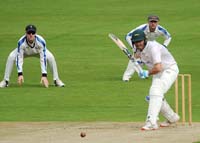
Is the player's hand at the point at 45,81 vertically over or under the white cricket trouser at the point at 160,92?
over

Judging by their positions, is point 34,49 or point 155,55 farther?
point 34,49

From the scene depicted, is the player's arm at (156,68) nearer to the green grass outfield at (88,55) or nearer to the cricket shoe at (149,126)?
the cricket shoe at (149,126)

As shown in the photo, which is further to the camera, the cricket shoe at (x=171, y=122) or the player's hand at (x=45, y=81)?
the player's hand at (x=45, y=81)

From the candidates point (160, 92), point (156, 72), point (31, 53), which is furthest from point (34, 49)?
point (160, 92)

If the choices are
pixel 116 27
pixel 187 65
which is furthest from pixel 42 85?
pixel 116 27

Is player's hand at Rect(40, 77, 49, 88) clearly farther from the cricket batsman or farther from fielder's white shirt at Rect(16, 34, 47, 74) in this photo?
the cricket batsman

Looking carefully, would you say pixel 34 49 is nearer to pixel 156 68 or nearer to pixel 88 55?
pixel 88 55

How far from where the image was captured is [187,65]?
83.2 ft

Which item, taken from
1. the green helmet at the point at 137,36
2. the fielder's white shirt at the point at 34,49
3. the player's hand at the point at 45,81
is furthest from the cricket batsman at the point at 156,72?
the player's hand at the point at 45,81

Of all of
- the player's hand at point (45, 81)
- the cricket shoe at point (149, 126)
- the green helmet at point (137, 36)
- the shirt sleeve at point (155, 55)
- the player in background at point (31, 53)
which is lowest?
the cricket shoe at point (149, 126)

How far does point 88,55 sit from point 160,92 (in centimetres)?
1305

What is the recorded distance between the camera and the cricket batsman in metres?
14.7

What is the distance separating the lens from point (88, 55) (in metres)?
27.8

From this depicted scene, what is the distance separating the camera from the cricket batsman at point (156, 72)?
1472cm
